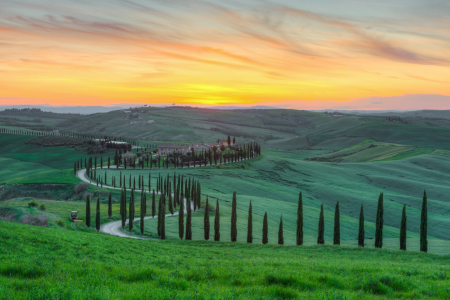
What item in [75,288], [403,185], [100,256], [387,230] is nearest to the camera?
[75,288]

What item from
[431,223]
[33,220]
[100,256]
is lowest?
[431,223]

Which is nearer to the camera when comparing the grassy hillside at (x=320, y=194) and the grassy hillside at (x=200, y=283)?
the grassy hillside at (x=200, y=283)

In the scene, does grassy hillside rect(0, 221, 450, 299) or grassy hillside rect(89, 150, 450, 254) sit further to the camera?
grassy hillside rect(89, 150, 450, 254)

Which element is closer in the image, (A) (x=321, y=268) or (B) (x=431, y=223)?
(A) (x=321, y=268)

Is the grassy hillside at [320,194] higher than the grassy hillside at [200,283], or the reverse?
the grassy hillside at [200,283]

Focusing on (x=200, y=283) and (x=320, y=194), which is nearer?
(x=200, y=283)

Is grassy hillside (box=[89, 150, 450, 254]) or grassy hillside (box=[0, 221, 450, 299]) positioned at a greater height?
grassy hillside (box=[0, 221, 450, 299])

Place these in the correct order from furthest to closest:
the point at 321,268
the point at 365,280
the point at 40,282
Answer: the point at 321,268
the point at 365,280
the point at 40,282

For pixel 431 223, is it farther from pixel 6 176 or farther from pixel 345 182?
pixel 6 176

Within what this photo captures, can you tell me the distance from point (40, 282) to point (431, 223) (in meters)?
118

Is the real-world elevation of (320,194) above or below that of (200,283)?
below

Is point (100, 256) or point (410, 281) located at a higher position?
point (410, 281)

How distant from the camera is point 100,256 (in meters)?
26.4

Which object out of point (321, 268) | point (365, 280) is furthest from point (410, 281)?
point (321, 268)
